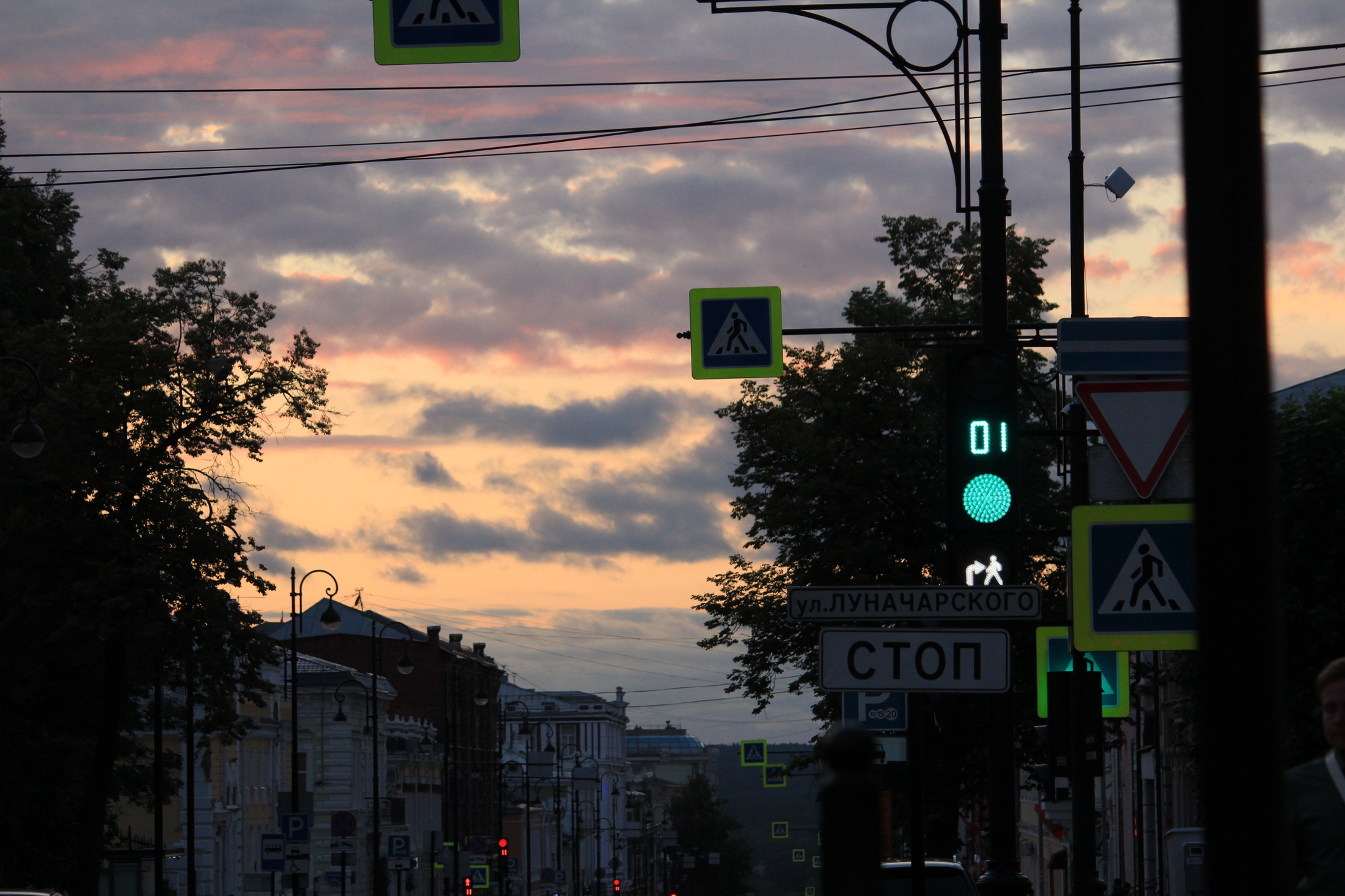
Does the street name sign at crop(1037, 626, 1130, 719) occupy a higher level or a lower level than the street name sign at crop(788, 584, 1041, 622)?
lower

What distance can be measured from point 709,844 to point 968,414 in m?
175

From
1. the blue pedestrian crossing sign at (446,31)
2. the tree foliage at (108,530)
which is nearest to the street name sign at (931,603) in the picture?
the blue pedestrian crossing sign at (446,31)

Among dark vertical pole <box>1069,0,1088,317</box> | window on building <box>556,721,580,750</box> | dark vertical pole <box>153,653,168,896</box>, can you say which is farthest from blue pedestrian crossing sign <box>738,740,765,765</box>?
window on building <box>556,721,580,750</box>

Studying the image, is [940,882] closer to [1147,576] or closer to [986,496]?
[986,496]

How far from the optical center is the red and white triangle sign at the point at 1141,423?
8.91m

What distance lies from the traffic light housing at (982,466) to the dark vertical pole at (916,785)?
1.45m

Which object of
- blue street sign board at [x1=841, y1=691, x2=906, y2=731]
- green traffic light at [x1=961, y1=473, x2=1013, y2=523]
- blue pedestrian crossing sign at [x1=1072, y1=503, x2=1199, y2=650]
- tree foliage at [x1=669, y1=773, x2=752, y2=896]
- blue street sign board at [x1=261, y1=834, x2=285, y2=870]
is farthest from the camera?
tree foliage at [x1=669, y1=773, x2=752, y2=896]

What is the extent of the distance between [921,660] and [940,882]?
551 cm

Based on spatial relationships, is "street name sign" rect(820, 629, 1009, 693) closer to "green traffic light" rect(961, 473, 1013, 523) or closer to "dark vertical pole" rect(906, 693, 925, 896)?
"dark vertical pole" rect(906, 693, 925, 896)

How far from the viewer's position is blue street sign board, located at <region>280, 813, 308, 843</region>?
43.7 metres

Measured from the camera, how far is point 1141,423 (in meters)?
8.96

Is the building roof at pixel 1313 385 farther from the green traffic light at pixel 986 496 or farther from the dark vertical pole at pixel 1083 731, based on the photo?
the green traffic light at pixel 986 496

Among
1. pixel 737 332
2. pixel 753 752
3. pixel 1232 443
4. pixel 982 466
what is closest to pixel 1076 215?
pixel 737 332

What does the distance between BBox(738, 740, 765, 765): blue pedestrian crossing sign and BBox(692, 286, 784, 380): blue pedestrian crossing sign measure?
148ft
